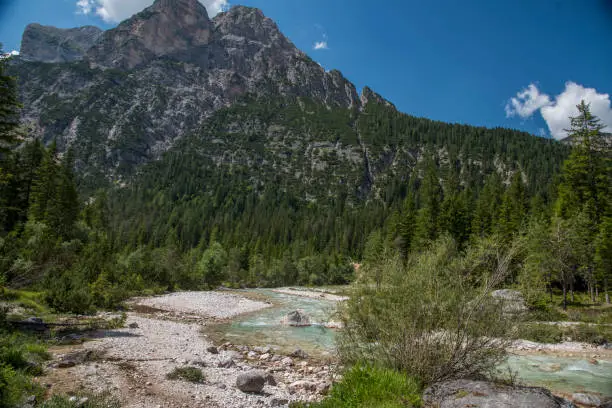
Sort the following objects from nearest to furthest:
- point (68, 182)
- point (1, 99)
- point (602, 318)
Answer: point (1, 99)
point (602, 318)
point (68, 182)

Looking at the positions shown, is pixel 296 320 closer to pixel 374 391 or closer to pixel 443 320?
pixel 443 320

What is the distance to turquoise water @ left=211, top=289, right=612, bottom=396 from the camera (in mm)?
13430

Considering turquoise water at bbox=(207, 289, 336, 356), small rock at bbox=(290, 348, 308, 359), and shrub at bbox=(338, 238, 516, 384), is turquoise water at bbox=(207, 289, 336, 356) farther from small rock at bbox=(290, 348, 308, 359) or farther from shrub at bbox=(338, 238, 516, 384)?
shrub at bbox=(338, 238, 516, 384)

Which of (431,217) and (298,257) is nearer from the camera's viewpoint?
(431,217)

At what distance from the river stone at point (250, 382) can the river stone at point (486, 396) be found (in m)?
5.51

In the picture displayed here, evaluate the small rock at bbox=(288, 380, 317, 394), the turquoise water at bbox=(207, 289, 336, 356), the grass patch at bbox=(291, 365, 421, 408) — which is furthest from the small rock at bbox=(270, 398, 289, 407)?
the turquoise water at bbox=(207, 289, 336, 356)

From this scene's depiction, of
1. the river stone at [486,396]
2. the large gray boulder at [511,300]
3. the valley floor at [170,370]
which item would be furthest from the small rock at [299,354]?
the large gray boulder at [511,300]

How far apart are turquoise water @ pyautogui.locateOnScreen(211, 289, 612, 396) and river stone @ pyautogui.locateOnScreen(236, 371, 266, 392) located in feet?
9.01

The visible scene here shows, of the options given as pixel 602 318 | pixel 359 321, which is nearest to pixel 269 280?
pixel 602 318

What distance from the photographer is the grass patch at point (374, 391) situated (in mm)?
6492

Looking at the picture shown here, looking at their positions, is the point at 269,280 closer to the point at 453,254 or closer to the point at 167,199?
the point at 453,254

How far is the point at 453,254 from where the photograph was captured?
9.72 meters

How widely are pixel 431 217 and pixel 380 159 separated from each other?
132 meters

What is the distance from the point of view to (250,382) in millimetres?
10617
